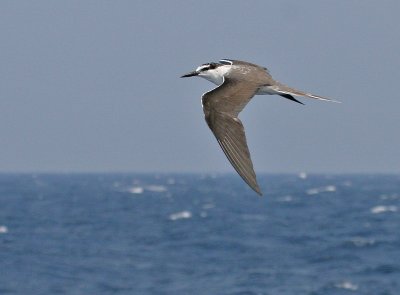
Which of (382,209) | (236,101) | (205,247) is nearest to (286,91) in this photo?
(236,101)

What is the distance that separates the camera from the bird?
15531mm

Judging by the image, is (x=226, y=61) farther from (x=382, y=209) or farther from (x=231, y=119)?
(x=382, y=209)

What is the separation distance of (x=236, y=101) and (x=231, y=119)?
0.51 meters

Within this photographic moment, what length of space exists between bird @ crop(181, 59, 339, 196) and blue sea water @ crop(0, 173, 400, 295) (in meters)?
41.1

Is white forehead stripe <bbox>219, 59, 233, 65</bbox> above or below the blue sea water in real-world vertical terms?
above

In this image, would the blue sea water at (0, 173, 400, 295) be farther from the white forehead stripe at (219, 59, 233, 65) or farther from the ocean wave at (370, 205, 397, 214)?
the white forehead stripe at (219, 59, 233, 65)

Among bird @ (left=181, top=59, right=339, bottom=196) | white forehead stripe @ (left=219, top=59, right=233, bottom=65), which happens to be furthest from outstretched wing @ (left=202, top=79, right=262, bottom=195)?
white forehead stripe @ (left=219, top=59, right=233, bottom=65)

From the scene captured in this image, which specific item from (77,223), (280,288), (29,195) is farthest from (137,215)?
(280,288)

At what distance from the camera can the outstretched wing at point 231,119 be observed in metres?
15.4

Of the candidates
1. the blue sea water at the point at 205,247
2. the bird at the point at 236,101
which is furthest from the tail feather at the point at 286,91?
the blue sea water at the point at 205,247

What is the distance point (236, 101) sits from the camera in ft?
55.2

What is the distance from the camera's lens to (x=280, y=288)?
59.8m

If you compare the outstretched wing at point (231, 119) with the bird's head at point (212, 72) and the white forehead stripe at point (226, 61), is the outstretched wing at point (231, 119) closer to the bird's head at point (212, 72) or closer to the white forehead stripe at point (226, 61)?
the bird's head at point (212, 72)

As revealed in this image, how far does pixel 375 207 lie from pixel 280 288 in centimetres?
6025
